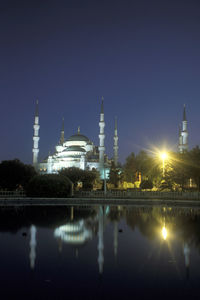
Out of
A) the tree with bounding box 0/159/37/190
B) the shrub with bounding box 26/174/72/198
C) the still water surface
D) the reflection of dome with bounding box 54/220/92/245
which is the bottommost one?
the still water surface

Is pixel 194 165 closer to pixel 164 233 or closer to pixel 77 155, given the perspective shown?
pixel 164 233

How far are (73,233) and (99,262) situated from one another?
152 inches

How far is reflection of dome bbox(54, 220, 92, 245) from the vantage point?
10164mm

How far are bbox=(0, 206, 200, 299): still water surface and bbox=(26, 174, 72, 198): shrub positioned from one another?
53.3 feet

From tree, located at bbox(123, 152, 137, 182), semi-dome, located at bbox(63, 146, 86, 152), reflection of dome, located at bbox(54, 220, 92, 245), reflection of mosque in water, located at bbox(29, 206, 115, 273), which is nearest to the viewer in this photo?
reflection of mosque in water, located at bbox(29, 206, 115, 273)

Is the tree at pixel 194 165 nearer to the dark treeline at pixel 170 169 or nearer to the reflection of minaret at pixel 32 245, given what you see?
the dark treeline at pixel 170 169

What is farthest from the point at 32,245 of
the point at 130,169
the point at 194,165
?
the point at 130,169

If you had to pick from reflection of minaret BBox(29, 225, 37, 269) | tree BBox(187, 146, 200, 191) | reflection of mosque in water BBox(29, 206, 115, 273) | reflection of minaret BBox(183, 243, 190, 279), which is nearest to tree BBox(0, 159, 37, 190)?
tree BBox(187, 146, 200, 191)

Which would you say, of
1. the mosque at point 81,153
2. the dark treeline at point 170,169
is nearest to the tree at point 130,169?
the dark treeline at point 170,169

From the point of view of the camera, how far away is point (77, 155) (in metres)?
64.9

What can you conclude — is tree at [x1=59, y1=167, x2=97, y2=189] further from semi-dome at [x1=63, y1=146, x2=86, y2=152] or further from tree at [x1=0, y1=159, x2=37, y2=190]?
semi-dome at [x1=63, y1=146, x2=86, y2=152]

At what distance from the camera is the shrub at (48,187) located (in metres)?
29.2

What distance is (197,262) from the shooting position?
7.82m

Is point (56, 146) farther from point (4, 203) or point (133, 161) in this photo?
point (4, 203)
